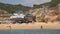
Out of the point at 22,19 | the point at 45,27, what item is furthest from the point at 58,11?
the point at 45,27

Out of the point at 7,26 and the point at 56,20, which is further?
the point at 56,20

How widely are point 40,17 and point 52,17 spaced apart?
579cm

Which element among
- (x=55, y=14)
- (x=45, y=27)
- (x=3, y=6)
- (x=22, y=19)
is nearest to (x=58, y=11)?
(x=55, y=14)

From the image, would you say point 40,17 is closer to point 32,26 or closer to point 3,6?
point 32,26

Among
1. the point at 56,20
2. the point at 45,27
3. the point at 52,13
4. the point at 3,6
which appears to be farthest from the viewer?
the point at 3,6

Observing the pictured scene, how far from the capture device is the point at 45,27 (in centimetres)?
6444

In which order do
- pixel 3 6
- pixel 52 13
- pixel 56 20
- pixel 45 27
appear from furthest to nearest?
pixel 3 6, pixel 52 13, pixel 56 20, pixel 45 27

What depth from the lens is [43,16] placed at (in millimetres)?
82312

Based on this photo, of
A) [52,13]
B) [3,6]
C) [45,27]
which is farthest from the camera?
[3,6]

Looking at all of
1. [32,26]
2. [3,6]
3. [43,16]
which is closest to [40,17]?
[43,16]

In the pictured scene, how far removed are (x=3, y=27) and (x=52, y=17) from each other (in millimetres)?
17073

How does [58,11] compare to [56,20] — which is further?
[58,11]

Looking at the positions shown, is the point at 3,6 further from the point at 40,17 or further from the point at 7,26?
the point at 7,26

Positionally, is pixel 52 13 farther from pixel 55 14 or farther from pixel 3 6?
pixel 3 6
